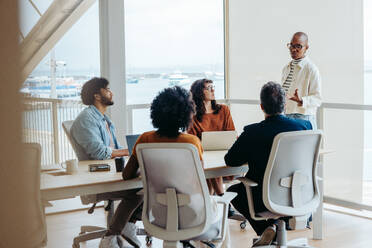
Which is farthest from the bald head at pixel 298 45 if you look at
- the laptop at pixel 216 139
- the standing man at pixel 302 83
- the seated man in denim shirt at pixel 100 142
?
the seated man in denim shirt at pixel 100 142

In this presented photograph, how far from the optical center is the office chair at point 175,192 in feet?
7.43

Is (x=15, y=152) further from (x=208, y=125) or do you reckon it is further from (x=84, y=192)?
(x=208, y=125)

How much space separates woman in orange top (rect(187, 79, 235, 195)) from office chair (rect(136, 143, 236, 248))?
1.25 meters

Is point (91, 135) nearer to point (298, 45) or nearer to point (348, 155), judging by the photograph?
point (298, 45)

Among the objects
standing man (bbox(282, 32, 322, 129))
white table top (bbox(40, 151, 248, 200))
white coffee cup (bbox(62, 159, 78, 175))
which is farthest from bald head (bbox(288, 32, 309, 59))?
white coffee cup (bbox(62, 159, 78, 175))

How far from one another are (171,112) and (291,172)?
71 centimetres

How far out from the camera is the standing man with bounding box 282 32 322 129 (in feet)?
12.8

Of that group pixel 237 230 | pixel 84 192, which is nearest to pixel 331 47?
pixel 237 230

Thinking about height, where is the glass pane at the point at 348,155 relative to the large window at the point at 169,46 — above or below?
below

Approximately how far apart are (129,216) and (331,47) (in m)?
2.64

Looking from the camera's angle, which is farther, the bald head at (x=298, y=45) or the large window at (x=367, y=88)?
the large window at (x=367, y=88)

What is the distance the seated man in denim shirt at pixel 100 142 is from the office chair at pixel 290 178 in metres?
0.78

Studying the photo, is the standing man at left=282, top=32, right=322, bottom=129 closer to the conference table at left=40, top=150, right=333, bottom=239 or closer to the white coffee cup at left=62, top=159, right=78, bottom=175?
the conference table at left=40, top=150, right=333, bottom=239

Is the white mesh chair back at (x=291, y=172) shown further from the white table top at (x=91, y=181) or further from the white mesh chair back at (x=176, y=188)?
the white mesh chair back at (x=176, y=188)
